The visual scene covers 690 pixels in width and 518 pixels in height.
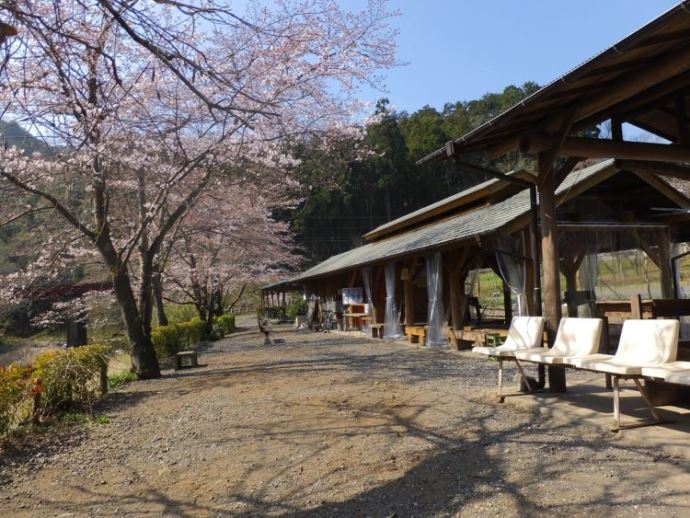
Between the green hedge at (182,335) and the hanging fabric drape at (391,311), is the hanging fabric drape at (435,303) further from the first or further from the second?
the green hedge at (182,335)

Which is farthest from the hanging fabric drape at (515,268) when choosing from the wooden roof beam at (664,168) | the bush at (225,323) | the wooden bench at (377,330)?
the bush at (225,323)

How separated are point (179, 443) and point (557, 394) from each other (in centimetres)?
367

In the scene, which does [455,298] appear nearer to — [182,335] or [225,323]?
[182,335]

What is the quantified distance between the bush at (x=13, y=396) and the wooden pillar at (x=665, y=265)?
437 inches

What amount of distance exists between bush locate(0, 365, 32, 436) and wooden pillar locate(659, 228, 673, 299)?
11.1 metres

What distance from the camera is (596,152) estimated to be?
5.27 meters

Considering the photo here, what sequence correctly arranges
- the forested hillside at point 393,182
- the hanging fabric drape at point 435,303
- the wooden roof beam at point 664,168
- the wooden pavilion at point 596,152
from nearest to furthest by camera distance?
the wooden pavilion at point 596,152
the wooden roof beam at point 664,168
the hanging fabric drape at point 435,303
the forested hillside at point 393,182

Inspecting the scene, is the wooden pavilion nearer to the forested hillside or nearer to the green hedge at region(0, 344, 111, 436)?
the green hedge at region(0, 344, 111, 436)

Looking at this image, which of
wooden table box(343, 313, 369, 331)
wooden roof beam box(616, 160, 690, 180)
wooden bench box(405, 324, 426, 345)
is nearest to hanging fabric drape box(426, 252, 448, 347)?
wooden bench box(405, 324, 426, 345)

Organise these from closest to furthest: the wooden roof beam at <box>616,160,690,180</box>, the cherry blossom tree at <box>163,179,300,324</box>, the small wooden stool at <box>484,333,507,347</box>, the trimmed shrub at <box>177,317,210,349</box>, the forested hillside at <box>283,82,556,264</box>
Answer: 1. the wooden roof beam at <box>616,160,690,180</box>
2. the small wooden stool at <box>484,333,507,347</box>
3. the cherry blossom tree at <box>163,179,300,324</box>
4. the trimmed shrub at <box>177,317,210,349</box>
5. the forested hillside at <box>283,82,556,264</box>

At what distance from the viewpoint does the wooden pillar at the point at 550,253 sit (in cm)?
528

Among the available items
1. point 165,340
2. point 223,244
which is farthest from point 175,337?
point 223,244

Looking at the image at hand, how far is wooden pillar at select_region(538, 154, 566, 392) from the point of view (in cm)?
528

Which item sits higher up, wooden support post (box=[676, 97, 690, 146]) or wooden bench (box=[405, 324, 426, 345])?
wooden support post (box=[676, 97, 690, 146])
